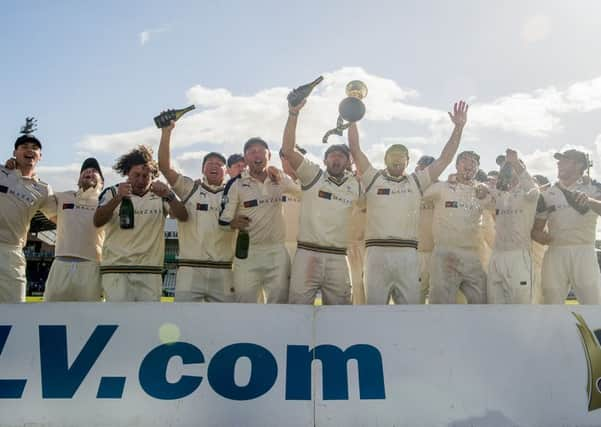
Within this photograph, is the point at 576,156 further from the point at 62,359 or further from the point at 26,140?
the point at 26,140

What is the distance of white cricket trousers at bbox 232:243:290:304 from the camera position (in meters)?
6.19

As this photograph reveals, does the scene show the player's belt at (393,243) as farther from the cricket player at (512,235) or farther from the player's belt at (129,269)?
the player's belt at (129,269)

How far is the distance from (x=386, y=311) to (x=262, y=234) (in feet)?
6.77

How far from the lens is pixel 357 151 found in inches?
257

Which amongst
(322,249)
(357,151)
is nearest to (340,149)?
(357,151)

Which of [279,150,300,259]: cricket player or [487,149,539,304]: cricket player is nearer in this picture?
[487,149,539,304]: cricket player

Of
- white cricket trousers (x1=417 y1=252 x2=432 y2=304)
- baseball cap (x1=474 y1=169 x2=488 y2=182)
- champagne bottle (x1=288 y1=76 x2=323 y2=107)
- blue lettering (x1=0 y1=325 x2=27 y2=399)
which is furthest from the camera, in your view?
baseball cap (x1=474 y1=169 x2=488 y2=182)


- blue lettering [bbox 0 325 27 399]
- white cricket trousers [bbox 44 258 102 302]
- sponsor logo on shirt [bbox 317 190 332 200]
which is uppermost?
sponsor logo on shirt [bbox 317 190 332 200]

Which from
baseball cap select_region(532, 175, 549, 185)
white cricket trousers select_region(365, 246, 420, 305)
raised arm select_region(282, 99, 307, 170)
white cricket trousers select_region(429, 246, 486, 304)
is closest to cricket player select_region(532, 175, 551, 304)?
baseball cap select_region(532, 175, 549, 185)

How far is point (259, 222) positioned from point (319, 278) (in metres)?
1.03

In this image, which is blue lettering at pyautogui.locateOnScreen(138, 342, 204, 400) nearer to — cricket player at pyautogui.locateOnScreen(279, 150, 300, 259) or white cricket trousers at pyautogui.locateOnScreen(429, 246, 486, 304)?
cricket player at pyautogui.locateOnScreen(279, 150, 300, 259)

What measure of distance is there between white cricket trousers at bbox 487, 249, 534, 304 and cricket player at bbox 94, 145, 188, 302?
398 cm

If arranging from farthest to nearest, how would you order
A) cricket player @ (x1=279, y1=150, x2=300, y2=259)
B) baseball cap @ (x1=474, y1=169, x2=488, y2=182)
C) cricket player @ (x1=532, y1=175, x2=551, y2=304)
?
baseball cap @ (x1=474, y1=169, x2=488, y2=182)
cricket player @ (x1=532, y1=175, x2=551, y2=304)
cricket player @ (x1=279, y1=150, x2=300, y2=259)

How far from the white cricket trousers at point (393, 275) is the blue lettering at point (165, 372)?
2.38m
